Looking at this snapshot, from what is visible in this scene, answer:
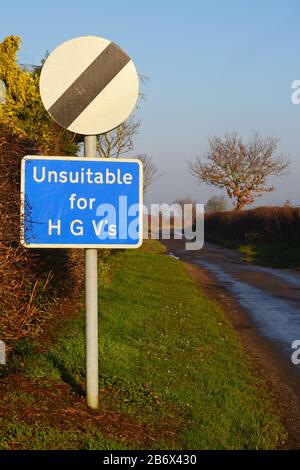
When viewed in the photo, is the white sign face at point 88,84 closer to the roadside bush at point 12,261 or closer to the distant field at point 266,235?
the roadside bush at point 12,261

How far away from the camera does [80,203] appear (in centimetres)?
432

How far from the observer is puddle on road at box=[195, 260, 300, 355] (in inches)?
383

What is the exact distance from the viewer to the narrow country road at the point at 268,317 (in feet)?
21.4

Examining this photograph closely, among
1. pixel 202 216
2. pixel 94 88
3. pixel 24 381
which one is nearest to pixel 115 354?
pixel 24 381

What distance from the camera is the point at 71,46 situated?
4.21 m

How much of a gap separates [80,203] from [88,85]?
85 centimetres

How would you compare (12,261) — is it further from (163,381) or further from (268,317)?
(268,317)

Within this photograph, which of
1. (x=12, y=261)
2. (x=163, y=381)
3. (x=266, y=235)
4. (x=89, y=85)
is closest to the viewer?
(x=89, y=85)

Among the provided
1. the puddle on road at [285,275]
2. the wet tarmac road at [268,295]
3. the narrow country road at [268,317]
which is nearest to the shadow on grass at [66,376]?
the narrow country road at [268,317]

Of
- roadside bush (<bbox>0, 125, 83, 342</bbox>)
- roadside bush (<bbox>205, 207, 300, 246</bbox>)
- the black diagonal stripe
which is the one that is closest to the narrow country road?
roadside bush (<bbox>0, 125, 83, 342</bbox>)

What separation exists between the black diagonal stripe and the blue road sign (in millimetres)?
340

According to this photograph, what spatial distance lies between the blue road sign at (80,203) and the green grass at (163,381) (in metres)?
1.41

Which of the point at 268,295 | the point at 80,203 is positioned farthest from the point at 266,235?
the point at 80,203

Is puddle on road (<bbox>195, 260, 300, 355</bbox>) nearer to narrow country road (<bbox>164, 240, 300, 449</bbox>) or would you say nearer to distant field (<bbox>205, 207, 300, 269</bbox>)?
narrow country road (<bbox>164, 240, 300, 449</bbox>)
